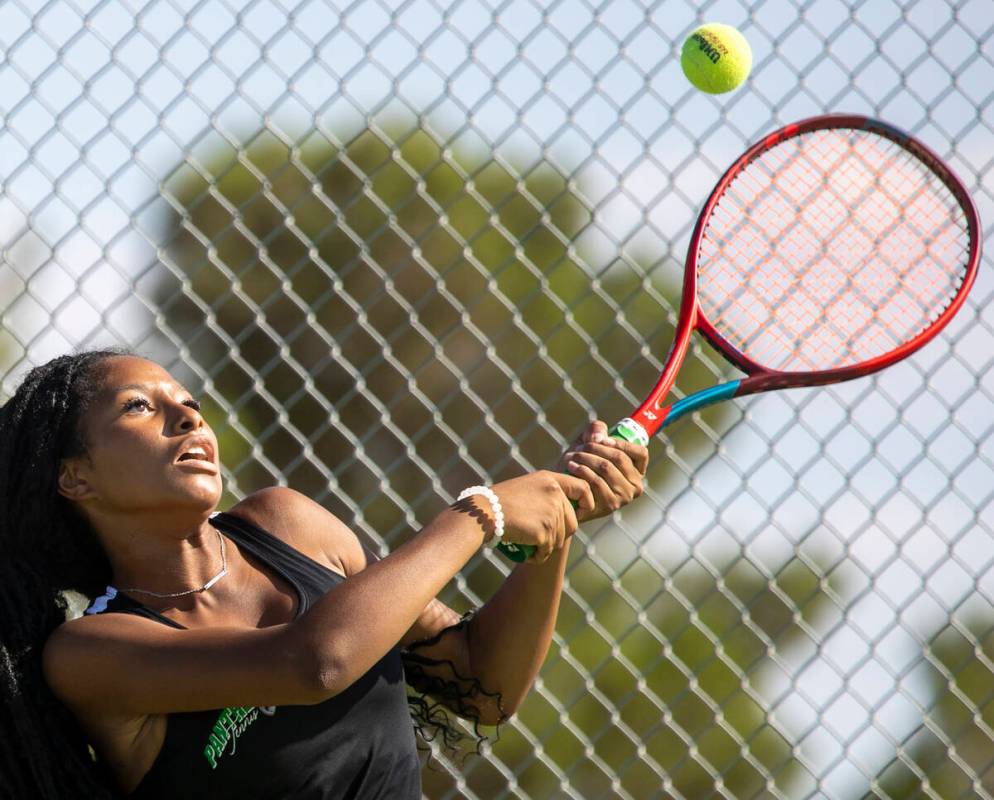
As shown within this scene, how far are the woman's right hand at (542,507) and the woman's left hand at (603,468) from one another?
0.02m

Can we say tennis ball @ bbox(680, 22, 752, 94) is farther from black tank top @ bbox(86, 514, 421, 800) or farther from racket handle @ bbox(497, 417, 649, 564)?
black tank top @ bbox(86, 514, 421, 800)

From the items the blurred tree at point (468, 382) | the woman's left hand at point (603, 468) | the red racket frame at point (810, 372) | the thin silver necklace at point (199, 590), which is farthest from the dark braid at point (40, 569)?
the blurred tree at point (468, 382)

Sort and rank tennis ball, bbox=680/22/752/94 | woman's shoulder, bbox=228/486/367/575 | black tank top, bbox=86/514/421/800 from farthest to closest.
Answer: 1. tennis ball, bbox=680/22/752/94
2. woman's shoulder, bbox=228/486/367/575
3. black tank top, bbox=86/514/421/800

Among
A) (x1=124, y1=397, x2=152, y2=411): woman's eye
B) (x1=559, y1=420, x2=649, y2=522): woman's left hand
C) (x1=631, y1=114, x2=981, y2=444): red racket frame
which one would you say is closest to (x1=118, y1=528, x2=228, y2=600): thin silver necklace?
(x1=124, y1=397, x2=152, y2=411): woman's eye

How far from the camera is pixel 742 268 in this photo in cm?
273

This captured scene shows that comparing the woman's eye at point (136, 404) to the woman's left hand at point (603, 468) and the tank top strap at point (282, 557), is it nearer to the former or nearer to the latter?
the tank top strap at point (282, 557)

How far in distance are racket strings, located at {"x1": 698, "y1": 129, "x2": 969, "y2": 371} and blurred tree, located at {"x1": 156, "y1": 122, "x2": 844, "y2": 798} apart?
1.30ft

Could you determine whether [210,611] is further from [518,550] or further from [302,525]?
[518,550]

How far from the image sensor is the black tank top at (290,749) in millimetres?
1799

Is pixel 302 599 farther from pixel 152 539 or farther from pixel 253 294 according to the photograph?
pixel 253 294

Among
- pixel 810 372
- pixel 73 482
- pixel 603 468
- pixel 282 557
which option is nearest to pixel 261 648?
pixel 282 557

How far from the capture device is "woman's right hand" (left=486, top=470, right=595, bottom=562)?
6.21 ft

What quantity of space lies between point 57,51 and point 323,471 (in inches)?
42.1

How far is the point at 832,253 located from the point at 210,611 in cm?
152
